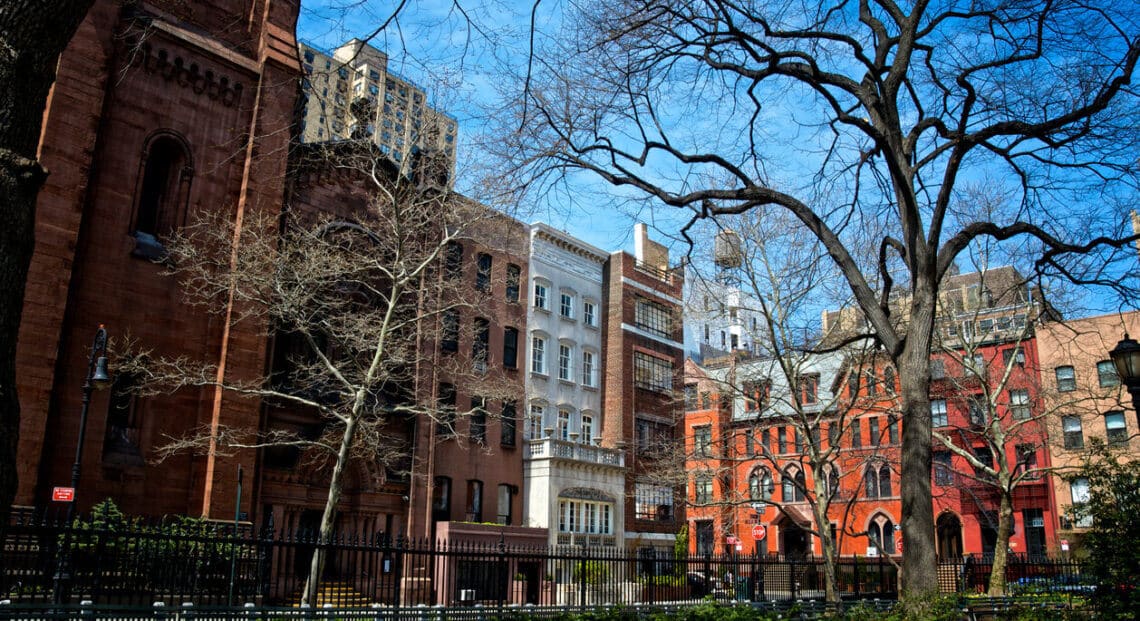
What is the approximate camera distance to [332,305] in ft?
77.8

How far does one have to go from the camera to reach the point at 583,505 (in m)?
39.4

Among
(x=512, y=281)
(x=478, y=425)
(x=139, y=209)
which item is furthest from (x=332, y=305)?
(x=512, y=281)

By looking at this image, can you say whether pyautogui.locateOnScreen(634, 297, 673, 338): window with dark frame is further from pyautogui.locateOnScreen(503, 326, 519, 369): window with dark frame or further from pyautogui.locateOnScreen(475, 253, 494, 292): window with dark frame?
pyautogui.locateOnScreen(475, 253, 494, 292): window with dark frame

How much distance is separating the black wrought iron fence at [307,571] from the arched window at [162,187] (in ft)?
29.9

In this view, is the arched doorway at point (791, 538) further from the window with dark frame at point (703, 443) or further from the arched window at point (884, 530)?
the window with dark frame at point (703, 443)

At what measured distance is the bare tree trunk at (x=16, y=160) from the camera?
5.48 meters

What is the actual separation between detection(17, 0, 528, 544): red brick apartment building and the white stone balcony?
782cm

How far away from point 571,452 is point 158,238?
20372 mm

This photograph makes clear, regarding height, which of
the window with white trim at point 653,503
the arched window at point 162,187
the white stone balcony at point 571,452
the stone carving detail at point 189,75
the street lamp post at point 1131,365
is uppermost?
the stone carving detail at point 189,75

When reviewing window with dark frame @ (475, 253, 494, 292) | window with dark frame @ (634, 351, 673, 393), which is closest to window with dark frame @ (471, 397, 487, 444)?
window with dark frame @ (475, 253, 494, 292)

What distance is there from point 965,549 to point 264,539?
153ft

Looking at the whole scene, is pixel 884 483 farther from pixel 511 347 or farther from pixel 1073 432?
pixel 511 347

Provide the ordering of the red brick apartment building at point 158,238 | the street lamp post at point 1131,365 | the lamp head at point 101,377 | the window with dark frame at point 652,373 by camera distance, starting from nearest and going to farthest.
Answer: the street lamp post at point 1131,365 → the lamp head at point 101,377 → the red brick apartment building at point 158,238 → the window with dark frame at point 652,373

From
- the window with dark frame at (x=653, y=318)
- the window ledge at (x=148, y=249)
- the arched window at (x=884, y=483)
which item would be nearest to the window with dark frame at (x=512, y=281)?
the window with dark frame at (x=653, y=318)
